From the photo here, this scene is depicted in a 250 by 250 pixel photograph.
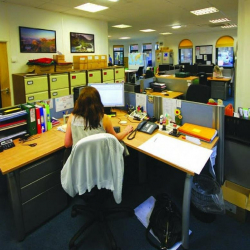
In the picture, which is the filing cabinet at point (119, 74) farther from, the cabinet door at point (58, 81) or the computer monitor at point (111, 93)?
the computer monitor at point (111, 93)

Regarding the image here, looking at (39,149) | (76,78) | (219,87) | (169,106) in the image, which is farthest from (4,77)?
(219,87)

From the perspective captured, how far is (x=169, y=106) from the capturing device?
2525mm

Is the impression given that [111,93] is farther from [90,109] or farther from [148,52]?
[148,52]

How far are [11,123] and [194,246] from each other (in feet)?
6.66

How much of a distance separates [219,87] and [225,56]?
3.94 meters

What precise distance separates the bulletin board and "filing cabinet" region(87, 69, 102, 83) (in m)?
6.91

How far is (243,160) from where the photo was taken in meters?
2.18

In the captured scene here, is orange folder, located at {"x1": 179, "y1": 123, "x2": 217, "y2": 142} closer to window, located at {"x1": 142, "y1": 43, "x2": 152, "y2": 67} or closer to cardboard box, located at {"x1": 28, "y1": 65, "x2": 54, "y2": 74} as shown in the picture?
cardboard box, located at {"x1": 28, "y1": 65, "x2": 54, "y2": 74}

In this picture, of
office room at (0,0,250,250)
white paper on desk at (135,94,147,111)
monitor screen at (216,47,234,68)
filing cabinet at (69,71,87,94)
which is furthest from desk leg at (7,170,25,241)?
monitor screen at (216,47,234,68)

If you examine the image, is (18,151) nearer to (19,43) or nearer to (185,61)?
(19,43)

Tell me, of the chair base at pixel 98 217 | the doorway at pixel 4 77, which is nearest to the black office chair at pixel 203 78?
the doorway at pixel 4 77

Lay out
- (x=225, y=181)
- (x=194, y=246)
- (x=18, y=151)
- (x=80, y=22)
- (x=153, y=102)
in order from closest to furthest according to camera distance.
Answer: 1. (x=194, y=246)
2. (x=18, y=151)
3. (x=225, y=181)
4. (x=153, y=102)
5. (x=80, y=22)

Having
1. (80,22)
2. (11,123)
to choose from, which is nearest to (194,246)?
(11,123)

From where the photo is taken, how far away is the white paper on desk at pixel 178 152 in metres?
1.65
